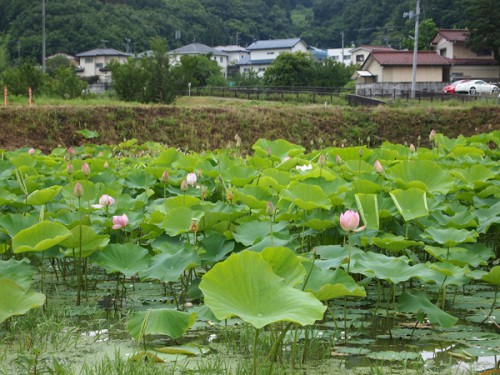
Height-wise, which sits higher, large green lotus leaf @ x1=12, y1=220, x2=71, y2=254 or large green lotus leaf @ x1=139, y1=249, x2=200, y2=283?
large green lotus leaf @ x1=12, y1=220, x2=71, y2=254

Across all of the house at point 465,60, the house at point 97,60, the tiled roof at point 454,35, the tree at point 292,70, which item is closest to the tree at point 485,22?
the tiled roof at point 454,35

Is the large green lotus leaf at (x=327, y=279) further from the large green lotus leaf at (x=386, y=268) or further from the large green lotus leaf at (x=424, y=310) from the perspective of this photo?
the large green lotus leaf at (x=424, y=310)

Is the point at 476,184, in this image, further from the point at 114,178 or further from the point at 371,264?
the point at 114,178

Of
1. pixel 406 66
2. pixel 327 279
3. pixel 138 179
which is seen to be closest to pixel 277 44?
pixel 406 66

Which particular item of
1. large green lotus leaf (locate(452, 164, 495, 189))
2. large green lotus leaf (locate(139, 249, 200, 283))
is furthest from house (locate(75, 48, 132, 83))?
large green lotus leaf (locate(139, 249, 200, 283))

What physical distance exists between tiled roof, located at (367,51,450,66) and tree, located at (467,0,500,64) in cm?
248

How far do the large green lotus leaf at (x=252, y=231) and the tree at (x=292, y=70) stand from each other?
31872 millimetres

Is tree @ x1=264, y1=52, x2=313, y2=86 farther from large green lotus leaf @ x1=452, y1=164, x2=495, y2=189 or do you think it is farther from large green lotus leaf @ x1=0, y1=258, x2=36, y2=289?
large green lotus leaf @ x1=0, y1=258, x2=36, y2=289

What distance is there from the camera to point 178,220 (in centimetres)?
262

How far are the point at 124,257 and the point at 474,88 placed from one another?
25.8 meters

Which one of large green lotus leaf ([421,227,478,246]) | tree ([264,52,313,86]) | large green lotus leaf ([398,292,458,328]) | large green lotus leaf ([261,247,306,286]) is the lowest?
large green lotus leaf ([398,292,458,328])

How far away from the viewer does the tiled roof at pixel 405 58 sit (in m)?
30.7

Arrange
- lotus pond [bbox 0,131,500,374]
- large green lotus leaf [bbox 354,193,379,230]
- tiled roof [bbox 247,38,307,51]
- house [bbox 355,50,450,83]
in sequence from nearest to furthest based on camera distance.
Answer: lotus pond [bbox 0,131,500,374] → large green lotus leaf [bbox 354,193,379,230] → house [bbox 355,50,450,83] → tiled roof [bbox 247,38,307,51]

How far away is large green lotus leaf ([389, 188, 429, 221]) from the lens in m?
2.78
